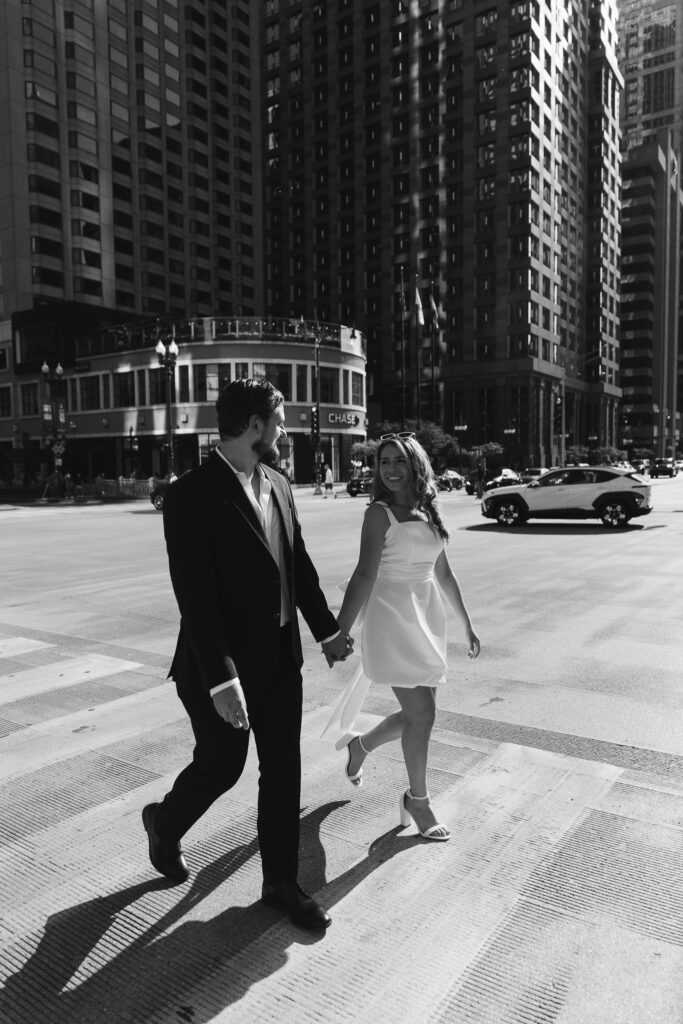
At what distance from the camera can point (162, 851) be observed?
312 cm

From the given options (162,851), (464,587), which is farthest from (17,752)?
(464,587)

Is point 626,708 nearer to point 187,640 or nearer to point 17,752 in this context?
point 187,640

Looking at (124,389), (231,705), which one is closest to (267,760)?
(231,705)

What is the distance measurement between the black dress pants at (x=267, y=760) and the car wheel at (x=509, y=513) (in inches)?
708

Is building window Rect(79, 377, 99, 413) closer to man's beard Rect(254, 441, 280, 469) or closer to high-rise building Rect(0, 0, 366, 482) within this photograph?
high-rise building Rect(0, 0, 366, 482)

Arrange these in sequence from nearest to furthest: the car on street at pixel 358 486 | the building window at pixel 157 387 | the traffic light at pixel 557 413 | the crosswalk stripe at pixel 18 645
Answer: the crosswalk stripe at pixel 18 645 < the car on street at pixel 358 486 < the building window at pixel 157 387 < the traffic light at pixel 557 413

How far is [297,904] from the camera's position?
112 inches

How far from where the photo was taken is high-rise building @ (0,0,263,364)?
66938mm

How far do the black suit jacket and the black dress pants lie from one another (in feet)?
0.30

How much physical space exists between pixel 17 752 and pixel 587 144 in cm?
11715

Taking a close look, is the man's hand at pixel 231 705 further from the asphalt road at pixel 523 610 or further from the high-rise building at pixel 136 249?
the high-rise building at pixel 136 249

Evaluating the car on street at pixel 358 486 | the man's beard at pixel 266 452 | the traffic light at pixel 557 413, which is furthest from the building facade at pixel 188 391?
the man's beard at pixel 266 452

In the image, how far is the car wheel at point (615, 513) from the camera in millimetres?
19656

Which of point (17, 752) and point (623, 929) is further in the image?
point (17, 752)
